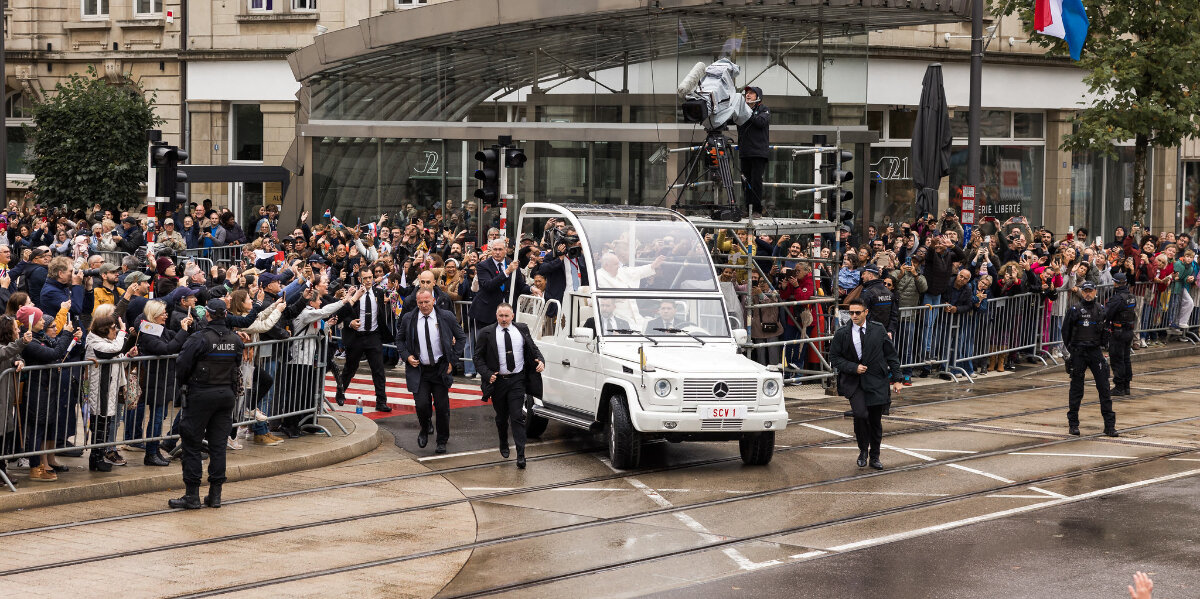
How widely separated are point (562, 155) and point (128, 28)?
758 inches

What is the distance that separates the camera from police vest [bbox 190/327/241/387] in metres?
12.5

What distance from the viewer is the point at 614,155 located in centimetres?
2636

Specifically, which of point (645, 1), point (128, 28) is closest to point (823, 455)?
point (645, 1)

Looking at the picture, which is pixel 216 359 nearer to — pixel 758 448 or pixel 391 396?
pixel 758 448

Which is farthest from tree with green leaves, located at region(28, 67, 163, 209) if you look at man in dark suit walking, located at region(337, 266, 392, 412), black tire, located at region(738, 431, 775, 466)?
black tire, located at region(738, 431, 775, 466)

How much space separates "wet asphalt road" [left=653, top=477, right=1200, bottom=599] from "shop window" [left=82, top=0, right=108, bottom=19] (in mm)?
35153

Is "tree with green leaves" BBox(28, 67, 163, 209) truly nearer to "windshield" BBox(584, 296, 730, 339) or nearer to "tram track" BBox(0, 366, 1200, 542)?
"tram track" BBox(0, 366, 1200, 542)

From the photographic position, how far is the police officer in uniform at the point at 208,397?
12.4 meters

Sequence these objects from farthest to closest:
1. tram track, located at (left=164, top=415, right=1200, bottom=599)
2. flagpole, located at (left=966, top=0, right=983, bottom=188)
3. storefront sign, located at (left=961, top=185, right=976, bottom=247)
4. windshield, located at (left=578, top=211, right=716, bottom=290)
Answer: flagpole, located at (left=966, top=0, right=983, bottom=188)
storefront sign, located at (left=961, top=185, right=976, bottom=247)
windshield, located at (left=578, top=211, right=716, bottom=290)
tram track, located at (left=164, top=415, right=1200, bottom=599)

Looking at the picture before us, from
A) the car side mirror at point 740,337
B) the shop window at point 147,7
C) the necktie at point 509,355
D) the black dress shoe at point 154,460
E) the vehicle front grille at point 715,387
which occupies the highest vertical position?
the shop window at point 147,7

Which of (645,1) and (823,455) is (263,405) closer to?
(823,455)

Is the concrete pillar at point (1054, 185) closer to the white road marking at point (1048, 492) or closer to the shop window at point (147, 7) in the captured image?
the shop window at point (147, 7)

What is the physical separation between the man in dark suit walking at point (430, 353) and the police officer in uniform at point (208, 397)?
285cm

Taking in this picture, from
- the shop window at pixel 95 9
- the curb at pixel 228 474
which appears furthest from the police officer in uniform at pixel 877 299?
the shop window at pixel 95 9
